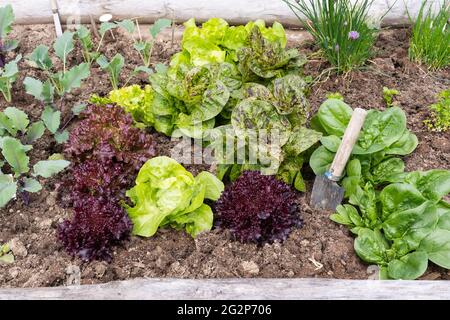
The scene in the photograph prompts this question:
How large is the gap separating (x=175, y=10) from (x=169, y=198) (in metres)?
1.50

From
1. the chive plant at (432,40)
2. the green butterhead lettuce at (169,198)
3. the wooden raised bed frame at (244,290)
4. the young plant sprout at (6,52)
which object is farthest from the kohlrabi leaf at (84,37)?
the chive plant at (432,40)

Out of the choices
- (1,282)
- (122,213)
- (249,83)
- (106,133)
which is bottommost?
(1,282)

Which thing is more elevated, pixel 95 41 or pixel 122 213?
pixel 95 41

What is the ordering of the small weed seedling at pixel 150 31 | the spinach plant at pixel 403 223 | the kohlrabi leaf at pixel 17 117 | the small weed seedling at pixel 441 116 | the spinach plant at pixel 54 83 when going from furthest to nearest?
the small weed seedling at pixel 150 31 → the small weed seedling at pixel 441 116 → the spinach plant at pixel 54 83 → the kohlrabi leaf at pixel 17 117 → the spinach plant at pixel 403 223

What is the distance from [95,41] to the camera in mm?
3430

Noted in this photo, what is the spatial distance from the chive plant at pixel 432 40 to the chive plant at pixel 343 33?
9.3 inches

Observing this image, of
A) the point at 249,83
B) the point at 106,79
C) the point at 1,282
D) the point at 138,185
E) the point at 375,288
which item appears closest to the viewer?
the point at 375,288

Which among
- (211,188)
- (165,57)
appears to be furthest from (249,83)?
(165,57)

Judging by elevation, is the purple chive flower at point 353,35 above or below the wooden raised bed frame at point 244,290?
above

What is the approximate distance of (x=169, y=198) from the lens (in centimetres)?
242

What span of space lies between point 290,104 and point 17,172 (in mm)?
1164

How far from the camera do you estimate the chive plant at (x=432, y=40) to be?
3098 mm

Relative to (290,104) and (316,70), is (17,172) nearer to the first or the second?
(290,104)

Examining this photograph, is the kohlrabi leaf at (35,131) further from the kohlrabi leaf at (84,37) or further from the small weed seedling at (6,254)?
the kohlrabi leaf at (84,37)
